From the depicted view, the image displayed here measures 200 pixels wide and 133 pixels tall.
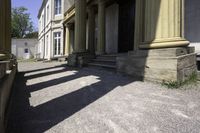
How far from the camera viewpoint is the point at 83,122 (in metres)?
3.51

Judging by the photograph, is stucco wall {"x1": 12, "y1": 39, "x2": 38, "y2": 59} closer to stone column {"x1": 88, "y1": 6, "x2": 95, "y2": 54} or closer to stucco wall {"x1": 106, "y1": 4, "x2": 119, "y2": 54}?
stucco wall {"x1": 106, "y1": 4, "x2": 119, "y2": 54}

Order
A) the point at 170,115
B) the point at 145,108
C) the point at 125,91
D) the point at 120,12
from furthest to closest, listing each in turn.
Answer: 1. the point at 120,12
2. the point at 125,91
3. the point at 145,108
4. the point at 170,115

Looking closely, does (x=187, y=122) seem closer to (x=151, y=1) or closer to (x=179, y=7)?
(x=179, y=7)

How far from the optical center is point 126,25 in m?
13.7

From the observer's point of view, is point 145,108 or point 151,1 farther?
point 151,1

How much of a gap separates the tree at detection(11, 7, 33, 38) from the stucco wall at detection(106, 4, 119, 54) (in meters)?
58.3

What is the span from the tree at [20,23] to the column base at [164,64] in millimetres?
67278

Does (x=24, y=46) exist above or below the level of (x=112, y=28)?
above

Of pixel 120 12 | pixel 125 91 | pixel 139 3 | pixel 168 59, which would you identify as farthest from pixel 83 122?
pixel 120 12

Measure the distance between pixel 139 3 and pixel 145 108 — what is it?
4.64 m

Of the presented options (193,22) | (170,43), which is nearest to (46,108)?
(170,43)

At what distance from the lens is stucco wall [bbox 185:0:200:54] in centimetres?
946

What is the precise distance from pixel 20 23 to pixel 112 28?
60169mm

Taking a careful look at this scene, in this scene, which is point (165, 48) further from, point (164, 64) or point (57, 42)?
point (57, 42)
